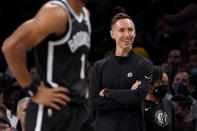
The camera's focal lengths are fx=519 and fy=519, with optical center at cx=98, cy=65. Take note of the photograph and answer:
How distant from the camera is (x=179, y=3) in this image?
982cm

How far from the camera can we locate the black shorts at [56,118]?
11.8 feet

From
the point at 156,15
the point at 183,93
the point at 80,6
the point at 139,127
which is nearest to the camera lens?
the point at 80,6

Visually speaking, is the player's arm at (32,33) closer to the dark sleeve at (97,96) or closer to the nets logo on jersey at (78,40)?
the nets logo on jersey at (78,40)

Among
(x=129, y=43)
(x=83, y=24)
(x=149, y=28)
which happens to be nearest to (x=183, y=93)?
(x=129, y=43)

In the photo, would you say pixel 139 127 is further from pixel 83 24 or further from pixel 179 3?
pixel 179 3

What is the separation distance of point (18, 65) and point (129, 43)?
1942mm

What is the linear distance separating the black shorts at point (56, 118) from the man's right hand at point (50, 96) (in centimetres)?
7

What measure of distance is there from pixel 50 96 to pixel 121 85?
1.65m

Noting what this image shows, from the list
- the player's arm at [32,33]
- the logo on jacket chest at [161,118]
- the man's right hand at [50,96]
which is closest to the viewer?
the player's arm at [32,33]

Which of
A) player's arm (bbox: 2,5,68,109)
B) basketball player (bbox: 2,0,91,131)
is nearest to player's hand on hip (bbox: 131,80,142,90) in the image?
basketball player (bbox: 2,0,91,131)

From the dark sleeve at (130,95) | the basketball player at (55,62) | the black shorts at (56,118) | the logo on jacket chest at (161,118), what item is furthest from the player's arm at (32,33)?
the logo on jacket chest at (161,118)

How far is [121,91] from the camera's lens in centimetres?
494

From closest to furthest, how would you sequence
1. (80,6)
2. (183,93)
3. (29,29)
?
(29,29)
(80,6)
(183,93)

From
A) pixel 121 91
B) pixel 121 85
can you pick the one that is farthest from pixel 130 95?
pixel 121 85
